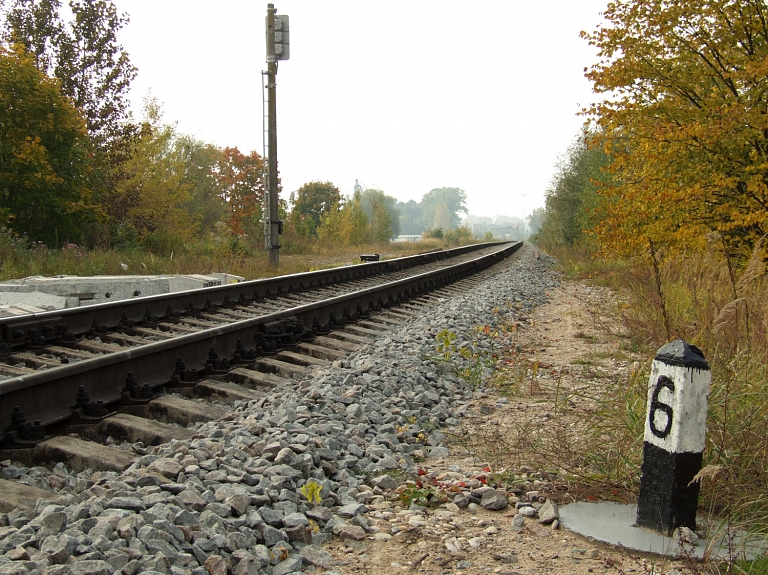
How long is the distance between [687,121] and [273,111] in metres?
10.5

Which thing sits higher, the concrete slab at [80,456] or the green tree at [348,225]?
the green tree at [348,225]

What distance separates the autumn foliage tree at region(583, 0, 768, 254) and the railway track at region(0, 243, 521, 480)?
4.15m

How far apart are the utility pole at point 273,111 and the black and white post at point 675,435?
575 inches

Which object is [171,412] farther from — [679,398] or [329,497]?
[679,398]

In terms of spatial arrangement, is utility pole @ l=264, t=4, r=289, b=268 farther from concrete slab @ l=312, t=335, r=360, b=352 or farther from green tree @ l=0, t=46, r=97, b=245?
concrete slab @ l=312, t=335, r=360, b=352

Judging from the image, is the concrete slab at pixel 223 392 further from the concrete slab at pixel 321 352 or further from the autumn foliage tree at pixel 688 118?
the autumn foliage tree at pixel 688 118

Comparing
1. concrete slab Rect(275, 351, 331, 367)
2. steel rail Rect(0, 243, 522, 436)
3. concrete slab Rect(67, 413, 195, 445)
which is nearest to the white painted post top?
concrete slab Rect(67, 413, 195, 445)

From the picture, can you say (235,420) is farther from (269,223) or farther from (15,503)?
(269,223)

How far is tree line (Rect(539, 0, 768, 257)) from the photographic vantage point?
9.45 m

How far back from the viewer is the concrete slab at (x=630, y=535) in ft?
9.48

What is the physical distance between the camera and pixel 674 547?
9.71 ft

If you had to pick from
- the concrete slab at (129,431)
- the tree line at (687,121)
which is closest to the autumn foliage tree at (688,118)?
the tree line at (687,121)

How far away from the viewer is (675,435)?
3.03m

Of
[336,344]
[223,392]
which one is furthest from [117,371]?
[336,344]
